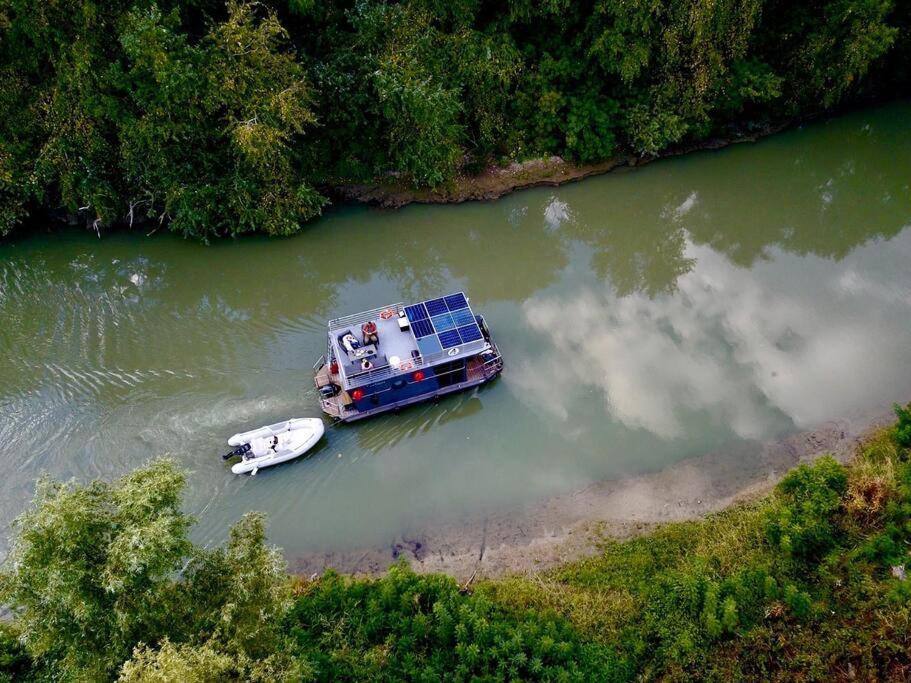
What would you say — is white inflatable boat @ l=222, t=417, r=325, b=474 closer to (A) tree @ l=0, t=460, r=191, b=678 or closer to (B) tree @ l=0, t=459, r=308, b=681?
(B) tree @ l=0, t=459, r=308, b=681

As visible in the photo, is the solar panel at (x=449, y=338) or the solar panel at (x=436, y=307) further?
the solar panel at (x=436, y=307)

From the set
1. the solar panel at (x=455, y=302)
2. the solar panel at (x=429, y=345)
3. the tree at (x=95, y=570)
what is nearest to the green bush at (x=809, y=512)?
the solar panel at (x=429, y=345)

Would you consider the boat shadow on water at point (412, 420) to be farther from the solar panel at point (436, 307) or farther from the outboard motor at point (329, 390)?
the solar panel at point (436, 307)

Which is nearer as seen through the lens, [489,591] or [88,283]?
[489,591]

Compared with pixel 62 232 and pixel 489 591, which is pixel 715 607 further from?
pixel 62 232

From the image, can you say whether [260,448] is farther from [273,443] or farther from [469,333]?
[469,333]

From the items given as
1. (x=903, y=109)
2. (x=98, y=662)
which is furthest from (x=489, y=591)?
(x=903, y=109)
